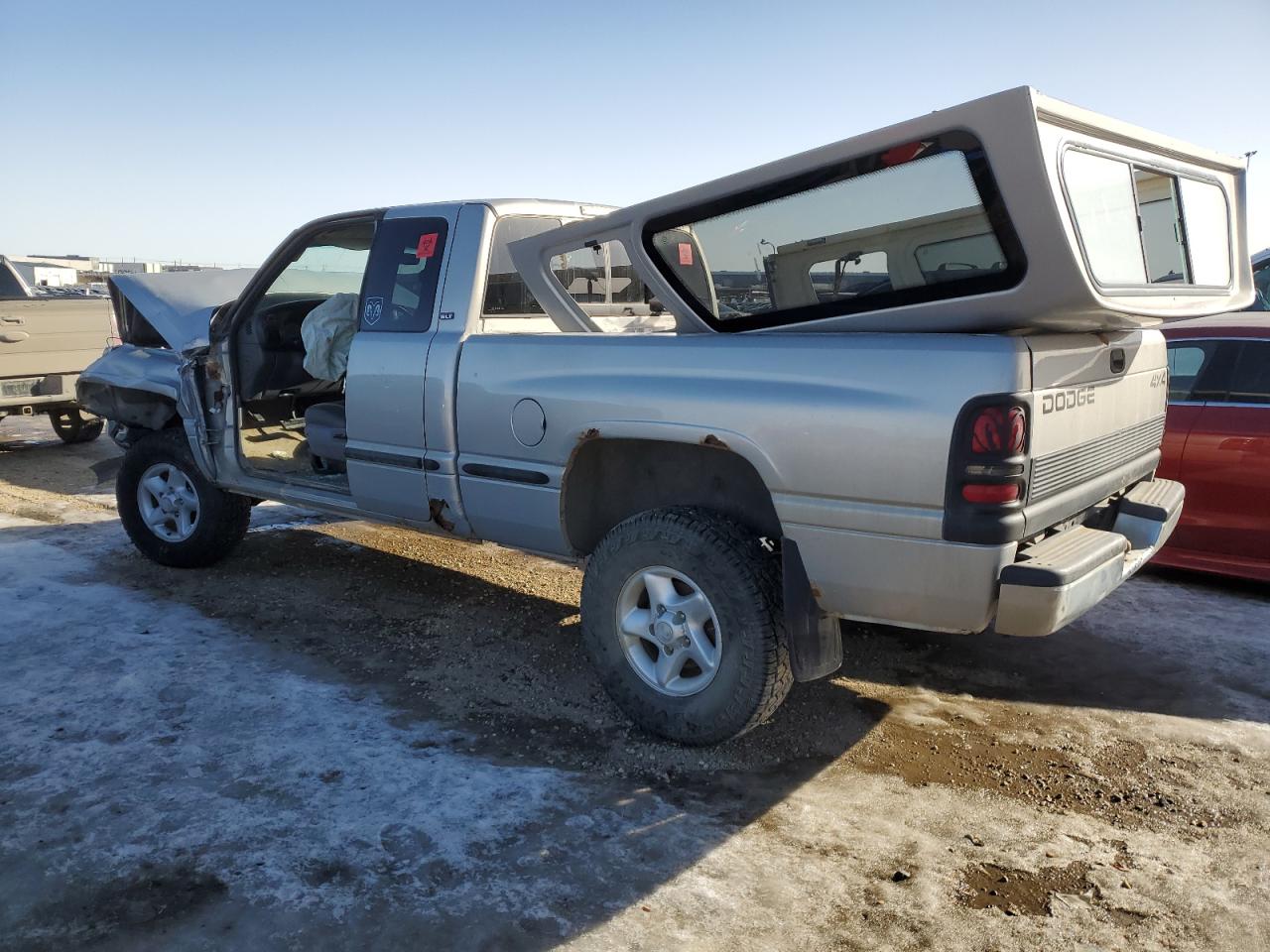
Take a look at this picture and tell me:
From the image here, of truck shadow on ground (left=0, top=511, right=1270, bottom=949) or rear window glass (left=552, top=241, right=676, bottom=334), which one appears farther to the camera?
rear window glass (left=552, top=241, right=676, bottom=334)

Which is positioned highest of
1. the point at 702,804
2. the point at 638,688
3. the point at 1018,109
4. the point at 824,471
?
the point at 1018,109

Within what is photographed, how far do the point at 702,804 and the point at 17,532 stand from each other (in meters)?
5.56

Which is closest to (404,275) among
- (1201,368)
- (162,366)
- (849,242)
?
(162,366)

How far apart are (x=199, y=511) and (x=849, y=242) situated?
418cm

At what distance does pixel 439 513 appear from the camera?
4430 mm

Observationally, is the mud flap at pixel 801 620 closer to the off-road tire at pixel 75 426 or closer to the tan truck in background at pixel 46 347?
the tan truck in background at pixel 46 347

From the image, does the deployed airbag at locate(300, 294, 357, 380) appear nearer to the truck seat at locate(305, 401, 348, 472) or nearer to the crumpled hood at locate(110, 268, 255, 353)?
the truck seat at locate(305, 401, 348, 472)

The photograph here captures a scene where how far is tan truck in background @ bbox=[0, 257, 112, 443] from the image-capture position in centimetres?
897

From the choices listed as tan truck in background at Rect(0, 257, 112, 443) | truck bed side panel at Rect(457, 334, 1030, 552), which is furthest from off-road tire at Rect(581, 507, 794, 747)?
tan truck in background at Rect(0, 257, 112, 443)

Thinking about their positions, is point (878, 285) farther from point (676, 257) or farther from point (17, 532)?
point (17, 532)

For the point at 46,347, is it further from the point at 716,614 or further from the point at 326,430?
the point at 716,614

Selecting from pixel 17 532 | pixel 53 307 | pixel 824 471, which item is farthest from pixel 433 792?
pixel 53 307

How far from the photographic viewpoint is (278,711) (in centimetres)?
389

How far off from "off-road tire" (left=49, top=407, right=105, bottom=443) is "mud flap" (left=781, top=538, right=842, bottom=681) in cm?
927
